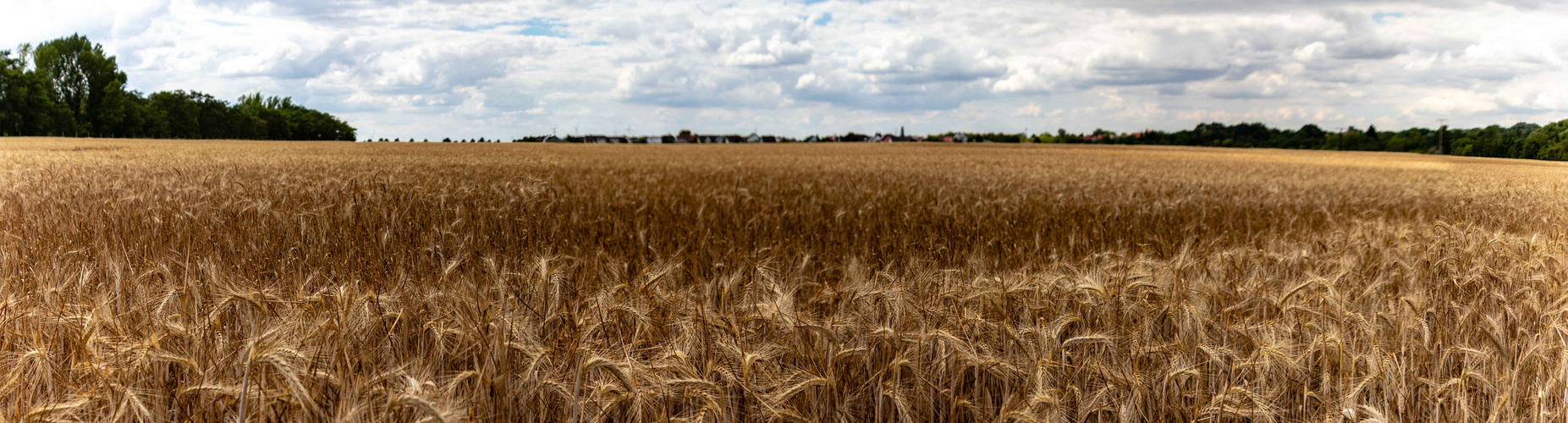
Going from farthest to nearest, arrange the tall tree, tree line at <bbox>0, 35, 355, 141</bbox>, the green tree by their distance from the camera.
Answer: the tall tree
tree line at <bbox>0, 35, 355, 141</bbox>
the green tree

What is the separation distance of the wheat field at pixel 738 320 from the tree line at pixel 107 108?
72595 millimetres

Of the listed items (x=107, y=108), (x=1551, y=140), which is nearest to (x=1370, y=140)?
(x=1551, y=140)

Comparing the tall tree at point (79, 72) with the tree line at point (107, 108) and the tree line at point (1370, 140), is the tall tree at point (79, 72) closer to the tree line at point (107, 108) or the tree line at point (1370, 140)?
the tree line at point (107, 108)

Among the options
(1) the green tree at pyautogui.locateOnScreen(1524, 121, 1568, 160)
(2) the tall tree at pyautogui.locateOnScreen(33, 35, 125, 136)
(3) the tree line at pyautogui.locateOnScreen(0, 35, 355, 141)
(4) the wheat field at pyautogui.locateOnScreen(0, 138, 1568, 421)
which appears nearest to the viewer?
(4) the wheat field at pyautogui.locateOnScreen(0, 138, 1568, 421)

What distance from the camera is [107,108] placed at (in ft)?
213

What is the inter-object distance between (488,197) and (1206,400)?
274 inches

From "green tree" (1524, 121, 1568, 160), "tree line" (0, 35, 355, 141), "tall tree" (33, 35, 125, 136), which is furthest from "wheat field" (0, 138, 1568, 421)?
"tall tree" (33, 35, 125, 136)

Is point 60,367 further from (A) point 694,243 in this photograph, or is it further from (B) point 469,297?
(A) point 694,243

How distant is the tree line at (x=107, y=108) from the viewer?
5947cm

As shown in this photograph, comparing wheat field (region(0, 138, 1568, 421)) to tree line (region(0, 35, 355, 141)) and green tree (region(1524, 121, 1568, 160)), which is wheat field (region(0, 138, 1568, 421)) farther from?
tree line (region(0, 35, 355, 141))

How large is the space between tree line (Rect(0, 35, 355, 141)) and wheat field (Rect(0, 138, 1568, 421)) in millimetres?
72595

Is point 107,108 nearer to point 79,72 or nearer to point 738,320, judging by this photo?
point 79,72

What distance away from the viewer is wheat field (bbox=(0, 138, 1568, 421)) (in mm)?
2359

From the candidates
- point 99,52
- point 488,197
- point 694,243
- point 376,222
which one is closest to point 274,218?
point 376,222
